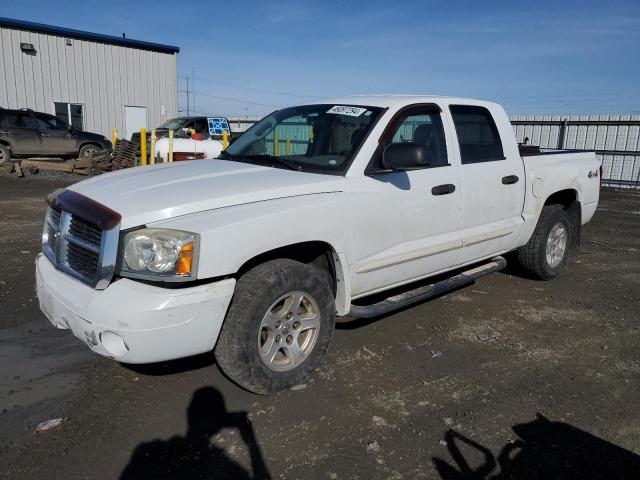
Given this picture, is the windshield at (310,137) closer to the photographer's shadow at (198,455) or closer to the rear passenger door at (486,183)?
the rear passenger door at (486,183)

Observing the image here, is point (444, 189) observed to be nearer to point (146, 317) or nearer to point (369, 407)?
point (369, 407)

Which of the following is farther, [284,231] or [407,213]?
[407,213]

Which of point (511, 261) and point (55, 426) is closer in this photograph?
point (55, 426)

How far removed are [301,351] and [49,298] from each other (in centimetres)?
157

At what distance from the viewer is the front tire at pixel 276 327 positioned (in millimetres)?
2934

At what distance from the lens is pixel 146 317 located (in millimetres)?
2592

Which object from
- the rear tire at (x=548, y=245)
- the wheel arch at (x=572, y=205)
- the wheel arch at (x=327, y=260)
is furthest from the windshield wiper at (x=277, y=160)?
the wheel arch at (x=572, y=205)

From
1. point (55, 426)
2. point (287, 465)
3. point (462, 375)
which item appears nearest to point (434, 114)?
point (462, 375)

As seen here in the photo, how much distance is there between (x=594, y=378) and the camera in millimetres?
3555

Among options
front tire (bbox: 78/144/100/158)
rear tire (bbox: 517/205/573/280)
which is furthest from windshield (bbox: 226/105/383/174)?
front tire (bbox: 78/144/100/158)

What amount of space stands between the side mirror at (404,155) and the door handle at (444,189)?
48 cm

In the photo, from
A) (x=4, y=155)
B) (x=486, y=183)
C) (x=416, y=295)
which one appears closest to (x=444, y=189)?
(x=486, y=183)

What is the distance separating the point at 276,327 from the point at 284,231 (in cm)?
62

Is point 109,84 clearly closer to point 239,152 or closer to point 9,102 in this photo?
point 9,102
